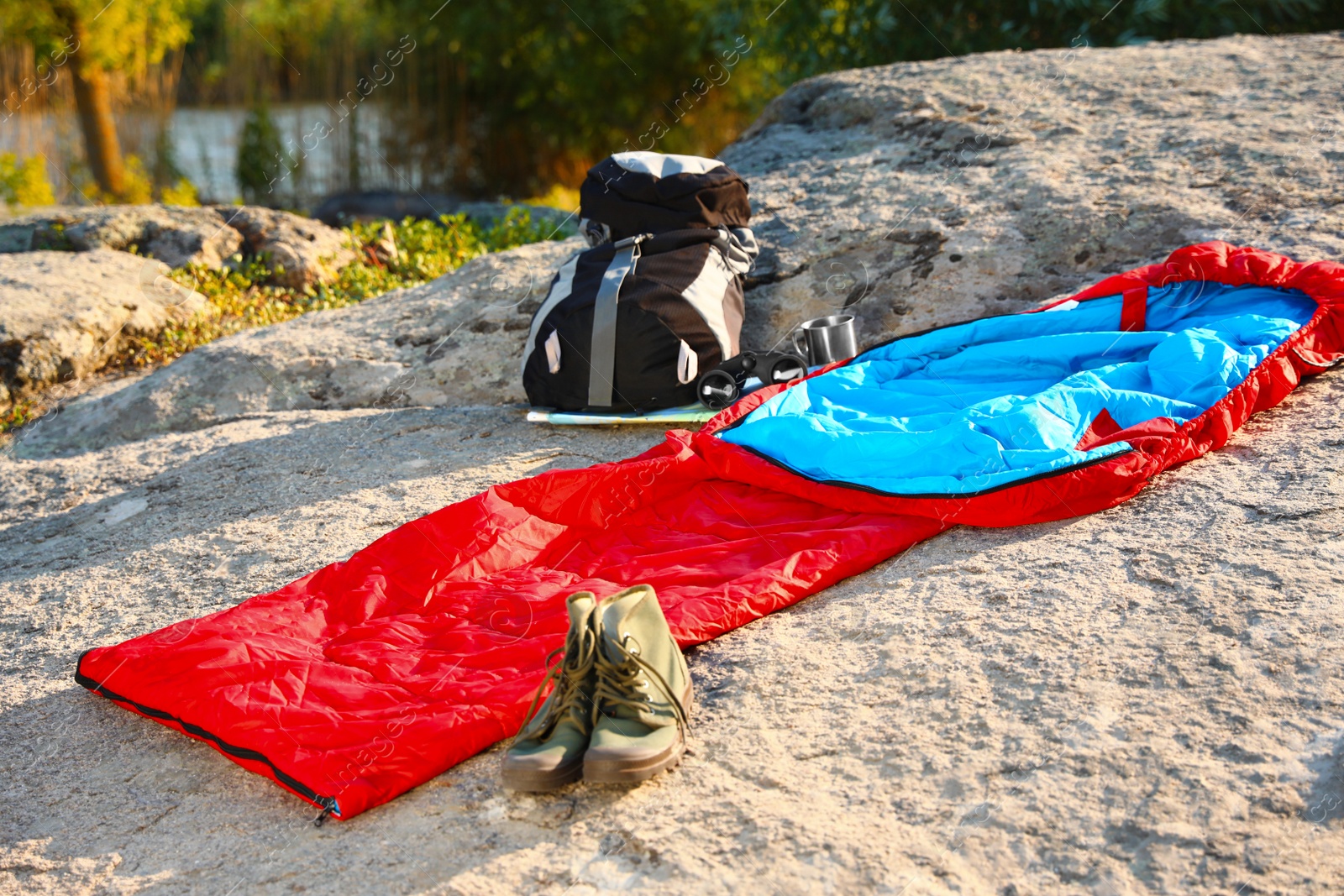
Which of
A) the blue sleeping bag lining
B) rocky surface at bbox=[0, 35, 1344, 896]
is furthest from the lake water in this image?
the blue sleeping bag lining

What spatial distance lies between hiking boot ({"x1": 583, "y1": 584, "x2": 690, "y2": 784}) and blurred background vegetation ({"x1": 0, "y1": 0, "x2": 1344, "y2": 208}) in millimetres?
6123

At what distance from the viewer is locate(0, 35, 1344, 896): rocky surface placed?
4.76 ft

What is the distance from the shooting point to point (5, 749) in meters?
1.94

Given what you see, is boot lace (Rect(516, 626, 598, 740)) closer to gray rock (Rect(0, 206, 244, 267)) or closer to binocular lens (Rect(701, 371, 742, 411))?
binocular lens (Rect(701, 371, 742, 411))

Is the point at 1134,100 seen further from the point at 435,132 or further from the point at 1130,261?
the point at 435,132

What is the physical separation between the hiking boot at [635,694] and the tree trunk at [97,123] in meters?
7.71

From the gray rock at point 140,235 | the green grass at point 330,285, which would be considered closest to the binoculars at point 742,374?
the green grass at point 330,285

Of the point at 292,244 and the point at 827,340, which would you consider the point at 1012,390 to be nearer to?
the point at 827,340

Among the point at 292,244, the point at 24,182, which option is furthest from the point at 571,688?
the point at 24,182

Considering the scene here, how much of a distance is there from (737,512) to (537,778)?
3.32ft

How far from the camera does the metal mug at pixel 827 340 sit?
3242 millimetres

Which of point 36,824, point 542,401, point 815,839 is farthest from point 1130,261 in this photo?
point 36,824

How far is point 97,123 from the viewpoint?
7781mm

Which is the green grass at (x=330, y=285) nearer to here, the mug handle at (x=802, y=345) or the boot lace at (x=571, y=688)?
the mug handle at (x=802, y=345)
